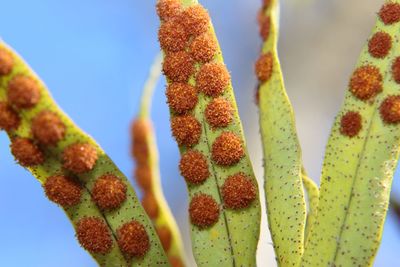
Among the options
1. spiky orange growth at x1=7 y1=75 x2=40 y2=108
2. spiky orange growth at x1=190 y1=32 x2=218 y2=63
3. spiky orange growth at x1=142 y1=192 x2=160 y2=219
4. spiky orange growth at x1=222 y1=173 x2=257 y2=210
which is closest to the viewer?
spiky orange growth at x1=7 y1=75 x2=40 y2=108

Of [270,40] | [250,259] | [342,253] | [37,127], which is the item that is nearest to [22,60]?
[37,127]

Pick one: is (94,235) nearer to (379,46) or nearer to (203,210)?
(203,210)

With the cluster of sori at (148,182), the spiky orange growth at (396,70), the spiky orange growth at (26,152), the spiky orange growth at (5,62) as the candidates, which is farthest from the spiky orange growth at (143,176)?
the spiky orange growth at (396,70)

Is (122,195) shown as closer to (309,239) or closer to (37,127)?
(37,127)

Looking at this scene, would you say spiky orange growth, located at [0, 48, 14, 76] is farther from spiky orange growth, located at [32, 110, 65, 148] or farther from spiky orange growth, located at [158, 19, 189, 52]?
spiky orange growth, located at [158, 19, 189, 52]

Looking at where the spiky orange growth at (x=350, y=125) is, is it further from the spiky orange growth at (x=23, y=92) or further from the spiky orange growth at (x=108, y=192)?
the spiky orange growth at (x=23, y=92)

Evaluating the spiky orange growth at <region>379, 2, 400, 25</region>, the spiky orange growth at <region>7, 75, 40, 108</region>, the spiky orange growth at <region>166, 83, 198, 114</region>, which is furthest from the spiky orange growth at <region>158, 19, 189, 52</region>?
the spiky orange growth at <region>379, 2, 400, 25</region>

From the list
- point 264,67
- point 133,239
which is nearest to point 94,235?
point 133,239
